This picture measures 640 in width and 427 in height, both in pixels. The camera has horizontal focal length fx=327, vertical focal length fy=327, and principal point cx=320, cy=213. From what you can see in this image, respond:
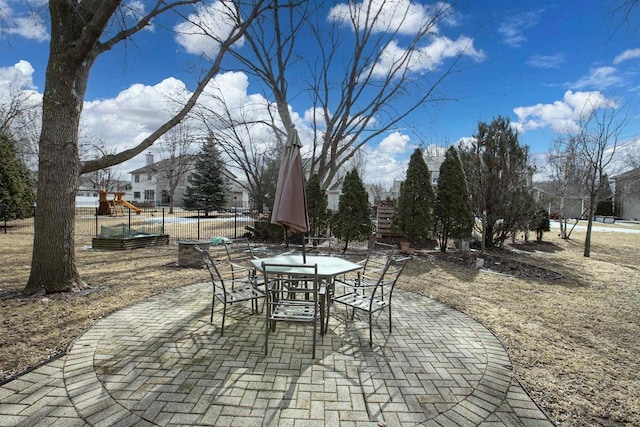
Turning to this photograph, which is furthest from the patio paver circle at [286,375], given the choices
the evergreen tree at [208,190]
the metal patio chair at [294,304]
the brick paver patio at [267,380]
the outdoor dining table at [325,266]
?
the evergreen tree at [208,190]

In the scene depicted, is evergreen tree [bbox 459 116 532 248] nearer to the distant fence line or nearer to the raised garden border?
the distant fence line

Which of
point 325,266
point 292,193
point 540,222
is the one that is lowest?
point 325,266

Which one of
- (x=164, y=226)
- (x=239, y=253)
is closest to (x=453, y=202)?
(x=239, y=253)

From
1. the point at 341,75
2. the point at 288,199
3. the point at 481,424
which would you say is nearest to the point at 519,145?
the point at 341,75

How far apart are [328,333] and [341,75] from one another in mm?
10462

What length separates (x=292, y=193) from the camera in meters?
3.70

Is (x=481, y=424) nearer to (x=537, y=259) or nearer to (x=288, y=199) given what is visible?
(x=288, y=199)

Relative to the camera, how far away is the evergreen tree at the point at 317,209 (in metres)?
10.9

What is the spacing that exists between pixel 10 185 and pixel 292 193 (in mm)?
16019

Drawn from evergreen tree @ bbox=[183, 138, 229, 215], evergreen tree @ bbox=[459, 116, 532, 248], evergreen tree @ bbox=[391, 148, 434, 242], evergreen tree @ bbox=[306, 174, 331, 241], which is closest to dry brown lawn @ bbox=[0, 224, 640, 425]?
evergreen tree @ bbox=[391, 148, 434, 242]

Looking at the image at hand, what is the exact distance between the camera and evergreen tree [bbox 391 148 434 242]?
9.92 metres

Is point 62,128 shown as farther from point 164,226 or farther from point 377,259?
point 164,226

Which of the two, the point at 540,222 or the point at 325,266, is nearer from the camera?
the point at 325,266

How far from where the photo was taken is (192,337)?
338 cm
